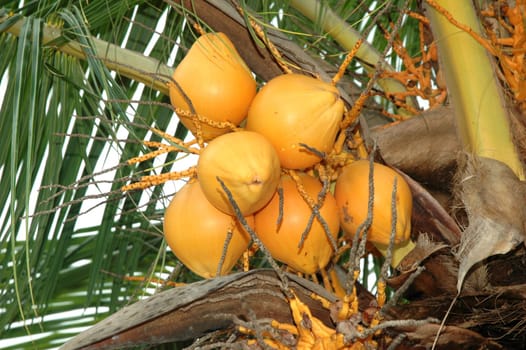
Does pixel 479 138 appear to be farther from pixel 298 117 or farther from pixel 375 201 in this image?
pixel 298 117

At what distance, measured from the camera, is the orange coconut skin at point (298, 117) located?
118cm

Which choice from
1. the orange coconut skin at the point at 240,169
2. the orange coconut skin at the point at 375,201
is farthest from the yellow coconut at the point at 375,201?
the orange coconut skin at the point at 240,169

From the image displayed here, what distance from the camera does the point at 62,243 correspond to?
5.53 feet

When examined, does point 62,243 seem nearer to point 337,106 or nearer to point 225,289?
point 225,289

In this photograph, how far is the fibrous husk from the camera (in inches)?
46.0

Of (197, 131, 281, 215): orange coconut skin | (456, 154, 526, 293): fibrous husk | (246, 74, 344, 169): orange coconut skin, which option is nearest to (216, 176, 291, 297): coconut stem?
(197, 131, 281, 215): orange coconut skin

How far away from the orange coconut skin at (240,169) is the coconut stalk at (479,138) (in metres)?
0.31

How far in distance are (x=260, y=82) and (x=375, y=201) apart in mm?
451

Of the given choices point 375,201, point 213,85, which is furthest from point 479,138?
point 213,85

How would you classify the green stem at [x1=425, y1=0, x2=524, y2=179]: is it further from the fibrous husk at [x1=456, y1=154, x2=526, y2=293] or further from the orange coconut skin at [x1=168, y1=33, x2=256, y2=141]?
the orange coconut skin at [x1=168, y1=33, x2=256, y2=141]

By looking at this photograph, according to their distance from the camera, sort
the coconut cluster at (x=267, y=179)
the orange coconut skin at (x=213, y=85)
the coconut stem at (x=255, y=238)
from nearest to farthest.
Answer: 1. the coconut stem at (x=255, y=238)
2. the coconut cluster at (x=267, y=179)
3. the orange coconut skin at (x=213, y=85)

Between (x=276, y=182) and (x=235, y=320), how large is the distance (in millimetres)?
209

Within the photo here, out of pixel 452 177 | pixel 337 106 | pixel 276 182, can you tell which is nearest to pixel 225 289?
pixel 276 182

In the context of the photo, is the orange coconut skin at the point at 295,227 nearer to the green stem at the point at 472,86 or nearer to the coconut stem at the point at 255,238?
the coconut stem at the point at 255,238
